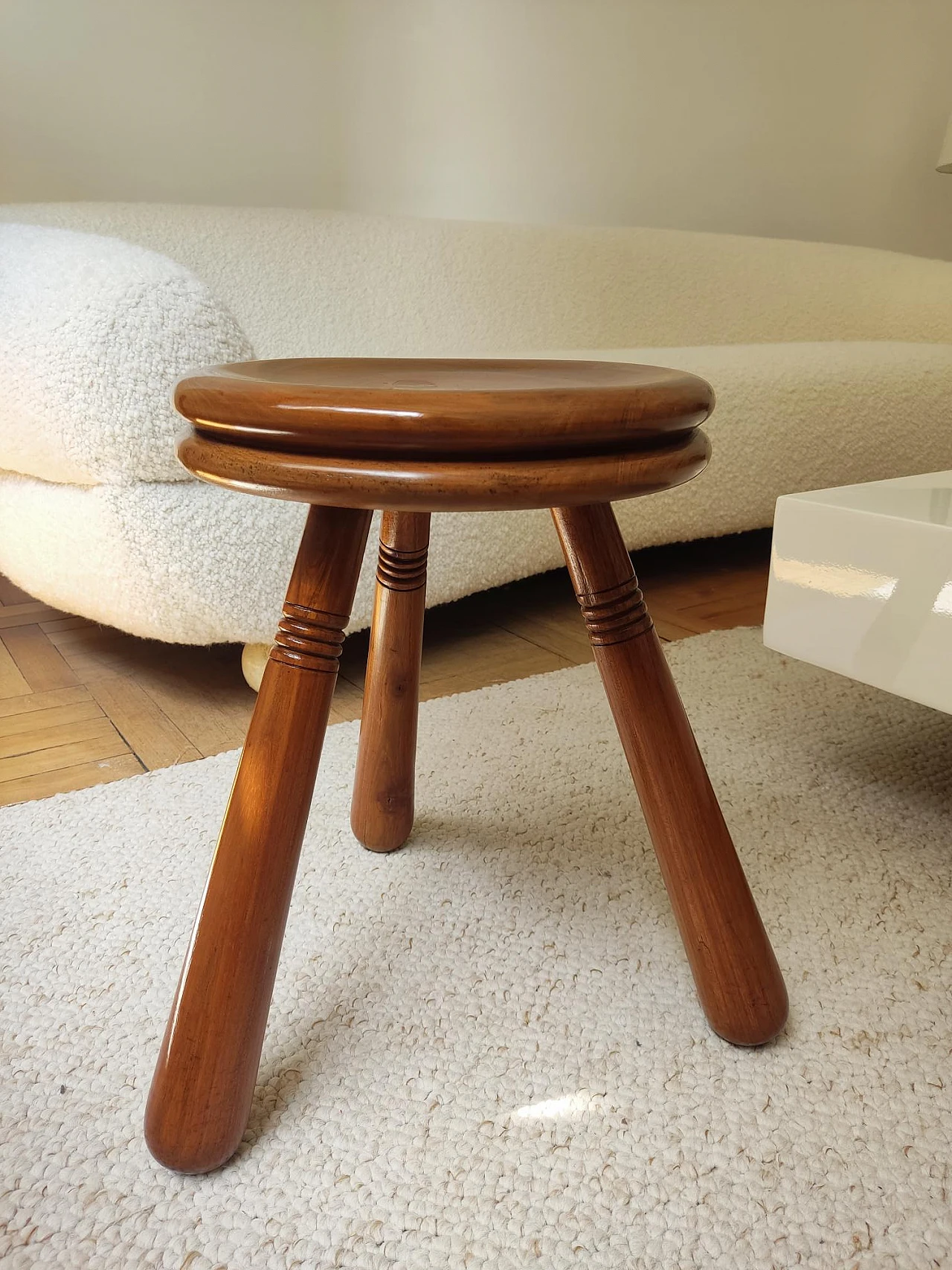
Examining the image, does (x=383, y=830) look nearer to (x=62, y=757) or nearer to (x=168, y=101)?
(x=62, y=757)

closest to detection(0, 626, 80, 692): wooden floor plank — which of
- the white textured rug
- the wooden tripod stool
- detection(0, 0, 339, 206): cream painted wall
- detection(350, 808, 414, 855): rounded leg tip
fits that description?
the white textured rug

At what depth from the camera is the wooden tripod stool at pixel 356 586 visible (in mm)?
319

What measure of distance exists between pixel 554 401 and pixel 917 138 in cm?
206

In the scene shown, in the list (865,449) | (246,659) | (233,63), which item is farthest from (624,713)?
(233,63)

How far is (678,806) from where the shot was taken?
43cm

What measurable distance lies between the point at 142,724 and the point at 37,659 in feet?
0.72

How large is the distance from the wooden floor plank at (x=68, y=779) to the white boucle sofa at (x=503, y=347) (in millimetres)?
117

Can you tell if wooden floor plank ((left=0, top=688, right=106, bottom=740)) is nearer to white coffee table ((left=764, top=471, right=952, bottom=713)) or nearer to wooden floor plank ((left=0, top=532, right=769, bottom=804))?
wooden floor plank ((left=0, top=532, right=769, bottom=804))

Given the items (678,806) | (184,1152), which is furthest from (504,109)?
(184,1152)

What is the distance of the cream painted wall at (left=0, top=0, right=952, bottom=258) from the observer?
53.1 inches

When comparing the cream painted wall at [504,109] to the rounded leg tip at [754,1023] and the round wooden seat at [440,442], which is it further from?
the rounded leg tip at [754,1023]

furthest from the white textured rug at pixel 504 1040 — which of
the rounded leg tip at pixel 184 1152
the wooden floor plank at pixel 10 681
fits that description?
the wooden floor plank at pixel 10 681

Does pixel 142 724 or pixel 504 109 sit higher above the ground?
pixel 504 109

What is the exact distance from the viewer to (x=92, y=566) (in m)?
0.80
